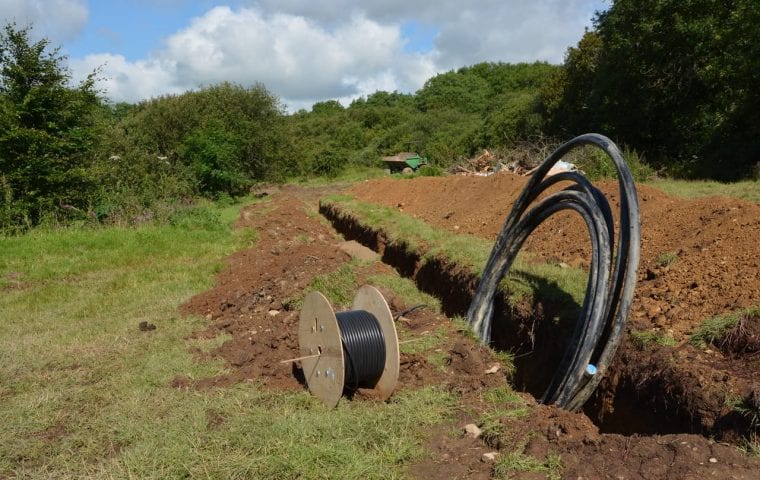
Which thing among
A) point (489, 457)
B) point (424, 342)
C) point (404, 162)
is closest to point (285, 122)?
point (404, 162)

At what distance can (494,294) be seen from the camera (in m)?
6.79

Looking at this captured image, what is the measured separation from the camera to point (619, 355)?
512 centimetres

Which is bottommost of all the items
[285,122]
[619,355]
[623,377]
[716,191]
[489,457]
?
[489,457]

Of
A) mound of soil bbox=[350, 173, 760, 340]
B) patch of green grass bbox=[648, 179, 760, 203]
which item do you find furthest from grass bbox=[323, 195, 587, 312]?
patch of green grass bbox=[648, 179, 760, 203]

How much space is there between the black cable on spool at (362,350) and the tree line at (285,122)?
1300 cm

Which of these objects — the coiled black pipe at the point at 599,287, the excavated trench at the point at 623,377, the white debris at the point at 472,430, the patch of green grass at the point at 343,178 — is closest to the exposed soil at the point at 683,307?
the excavated trench at the point at 623,377

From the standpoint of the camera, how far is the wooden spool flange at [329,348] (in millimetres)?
5020

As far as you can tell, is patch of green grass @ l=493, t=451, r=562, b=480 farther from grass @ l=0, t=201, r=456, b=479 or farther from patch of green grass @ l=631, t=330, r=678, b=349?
patch of green grass @ l=631, t=330, r=678, b=349

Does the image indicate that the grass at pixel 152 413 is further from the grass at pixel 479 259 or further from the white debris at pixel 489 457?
the grass at pixel 479 259

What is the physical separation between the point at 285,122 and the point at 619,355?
3150cm

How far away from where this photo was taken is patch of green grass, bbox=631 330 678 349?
491cm

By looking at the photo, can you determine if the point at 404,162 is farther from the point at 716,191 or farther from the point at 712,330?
the point at 712,330

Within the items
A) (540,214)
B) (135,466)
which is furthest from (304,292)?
(135,466)

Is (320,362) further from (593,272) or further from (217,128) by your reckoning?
(217,128)
